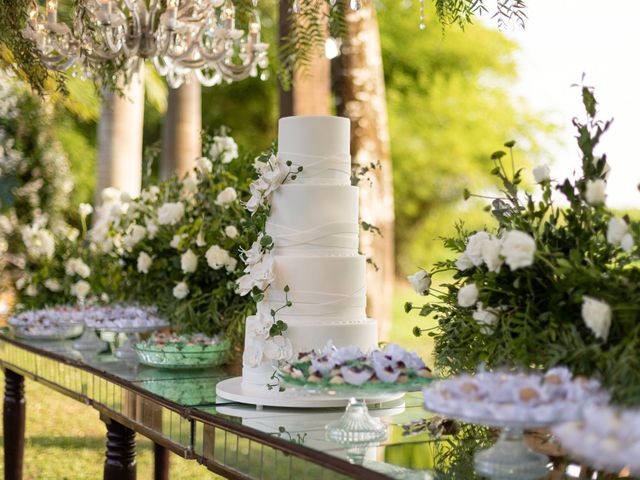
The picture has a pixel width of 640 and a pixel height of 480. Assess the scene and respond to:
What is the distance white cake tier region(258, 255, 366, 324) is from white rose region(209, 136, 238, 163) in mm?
1690

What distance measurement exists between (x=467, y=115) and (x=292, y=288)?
51.5ft

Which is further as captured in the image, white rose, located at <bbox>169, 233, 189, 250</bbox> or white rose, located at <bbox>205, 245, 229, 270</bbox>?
A: white rose, located at <bbox>169, 233, 189, 250</bbox>

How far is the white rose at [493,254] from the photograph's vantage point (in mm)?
2057

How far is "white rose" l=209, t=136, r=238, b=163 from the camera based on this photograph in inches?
171

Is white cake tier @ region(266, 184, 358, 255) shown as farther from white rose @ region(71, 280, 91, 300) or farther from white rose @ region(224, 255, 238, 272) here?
white rose @ region(71, 280, 91, 300)

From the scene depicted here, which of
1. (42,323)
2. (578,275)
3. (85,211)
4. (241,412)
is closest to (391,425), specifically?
(241,412)

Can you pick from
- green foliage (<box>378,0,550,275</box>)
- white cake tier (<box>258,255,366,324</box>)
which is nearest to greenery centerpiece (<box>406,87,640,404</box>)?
white cake tier (<box>258,255,366,324</box>)

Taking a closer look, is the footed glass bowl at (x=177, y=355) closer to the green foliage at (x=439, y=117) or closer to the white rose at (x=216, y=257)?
the white rose at (x=216, y=257)

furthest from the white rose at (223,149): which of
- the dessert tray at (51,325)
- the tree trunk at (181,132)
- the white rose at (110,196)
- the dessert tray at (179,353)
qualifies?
the tree trunk at (181,132)

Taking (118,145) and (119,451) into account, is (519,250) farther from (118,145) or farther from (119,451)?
(118,145)

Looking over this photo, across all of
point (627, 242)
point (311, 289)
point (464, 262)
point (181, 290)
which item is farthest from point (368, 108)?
point (627, 242)

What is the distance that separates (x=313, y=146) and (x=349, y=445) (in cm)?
99

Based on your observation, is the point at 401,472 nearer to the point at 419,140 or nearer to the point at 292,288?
the point at 292,288

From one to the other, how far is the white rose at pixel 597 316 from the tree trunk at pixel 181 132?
6.33 m
